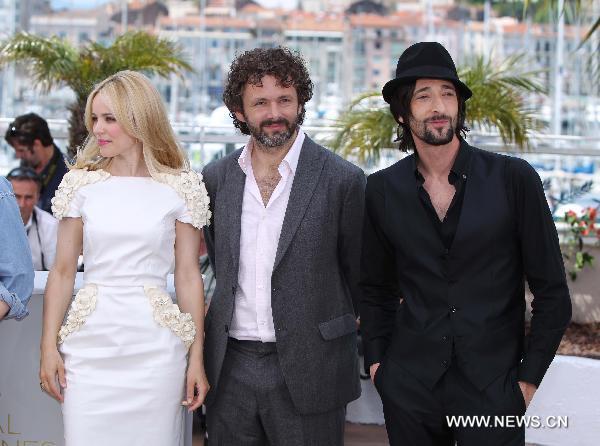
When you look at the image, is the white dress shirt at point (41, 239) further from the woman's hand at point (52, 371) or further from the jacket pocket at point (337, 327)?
the jacket pocket at point (337, 327)

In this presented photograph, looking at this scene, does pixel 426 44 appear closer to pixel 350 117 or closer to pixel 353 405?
pixel 353 405

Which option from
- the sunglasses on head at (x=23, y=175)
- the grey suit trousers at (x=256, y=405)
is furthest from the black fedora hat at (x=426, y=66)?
the sunglasses on head at (x=23, y=175)

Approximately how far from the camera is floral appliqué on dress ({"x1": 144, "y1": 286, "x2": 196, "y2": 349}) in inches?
129

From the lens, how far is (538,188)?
2.94m

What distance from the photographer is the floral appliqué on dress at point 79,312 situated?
324 cm

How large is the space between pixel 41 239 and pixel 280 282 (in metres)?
2.74

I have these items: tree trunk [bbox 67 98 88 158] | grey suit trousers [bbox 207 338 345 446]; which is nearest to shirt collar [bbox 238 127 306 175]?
grey suit trousers [bbox 207 338 345 446]

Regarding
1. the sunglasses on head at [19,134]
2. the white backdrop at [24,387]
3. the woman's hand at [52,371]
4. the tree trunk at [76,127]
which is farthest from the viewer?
the tree trunk at [76,127]

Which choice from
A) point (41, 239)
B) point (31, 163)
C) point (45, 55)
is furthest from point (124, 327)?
point (45, 55)

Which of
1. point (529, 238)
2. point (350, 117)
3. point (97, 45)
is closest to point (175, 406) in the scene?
point (529, 238)

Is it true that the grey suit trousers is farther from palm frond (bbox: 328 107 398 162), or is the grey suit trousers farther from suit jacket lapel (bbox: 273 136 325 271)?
palm frond (bbox: 328 107 398 162)

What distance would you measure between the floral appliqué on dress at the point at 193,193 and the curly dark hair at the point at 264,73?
30cm

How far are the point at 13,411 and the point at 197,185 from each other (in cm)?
113

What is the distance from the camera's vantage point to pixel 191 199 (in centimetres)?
336
